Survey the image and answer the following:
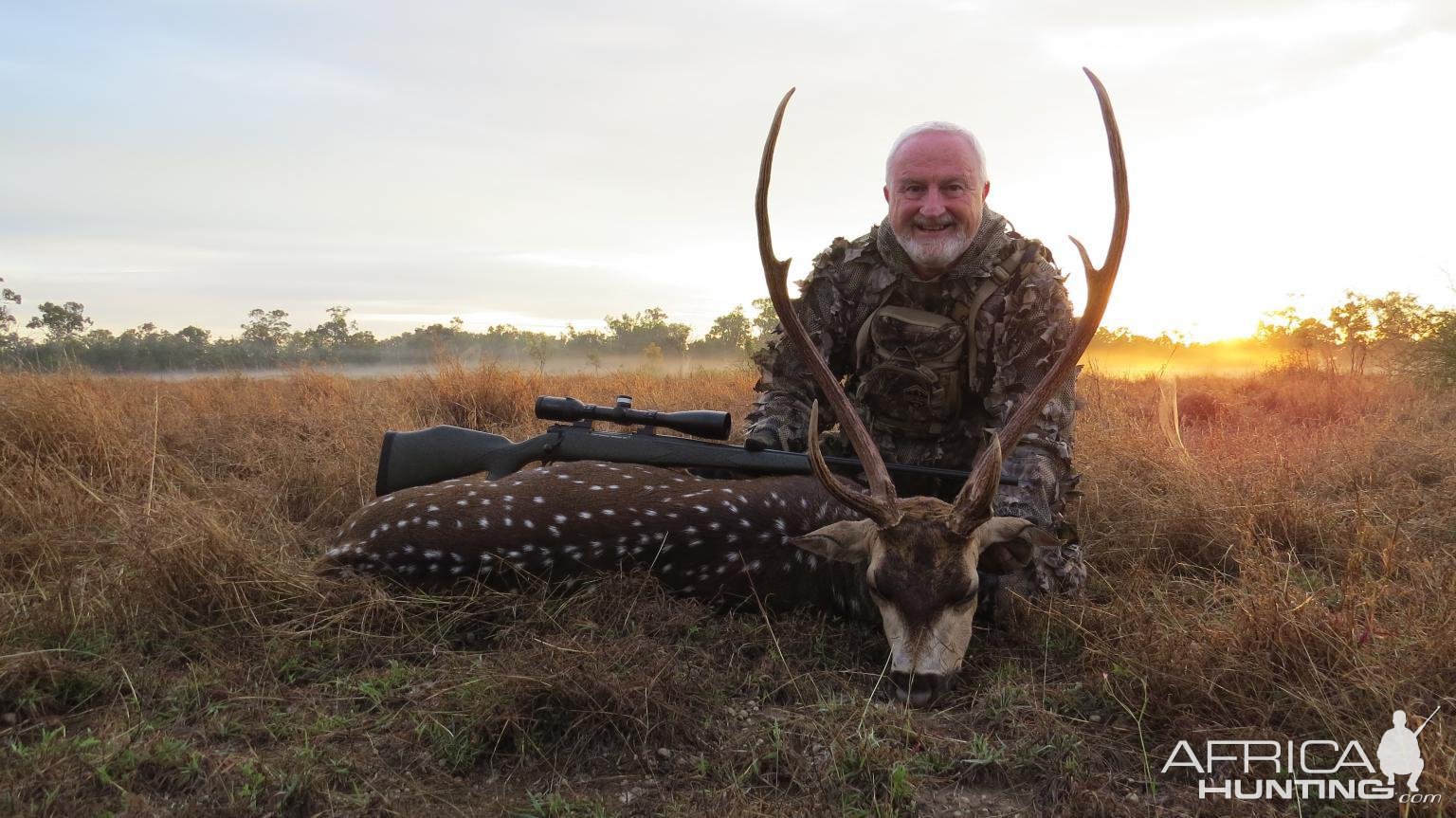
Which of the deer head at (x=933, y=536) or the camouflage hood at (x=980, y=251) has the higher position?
the camouflage hood at (x=980, y=251)

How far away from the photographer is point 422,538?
10.9 feet

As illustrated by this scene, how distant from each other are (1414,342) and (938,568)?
10.6 m

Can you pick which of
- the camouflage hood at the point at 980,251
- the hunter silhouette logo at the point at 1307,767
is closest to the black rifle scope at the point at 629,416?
the camouflage hood at the point at 980,251

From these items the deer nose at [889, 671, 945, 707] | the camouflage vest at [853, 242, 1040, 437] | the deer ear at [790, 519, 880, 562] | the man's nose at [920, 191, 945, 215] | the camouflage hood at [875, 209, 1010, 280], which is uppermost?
the man's nose at [920, 191, 945, 215]

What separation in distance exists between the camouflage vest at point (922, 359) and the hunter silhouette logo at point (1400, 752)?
246cm

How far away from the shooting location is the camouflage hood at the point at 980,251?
4.29 metres

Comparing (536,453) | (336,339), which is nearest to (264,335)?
(336,339)

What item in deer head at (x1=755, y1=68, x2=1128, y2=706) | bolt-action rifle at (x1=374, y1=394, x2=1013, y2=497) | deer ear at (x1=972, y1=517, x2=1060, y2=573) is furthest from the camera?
bolt-action rifle at (x1=374, y1=394, x2=1013, y2=497)

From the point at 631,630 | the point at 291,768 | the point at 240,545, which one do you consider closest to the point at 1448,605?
the point at 631,630

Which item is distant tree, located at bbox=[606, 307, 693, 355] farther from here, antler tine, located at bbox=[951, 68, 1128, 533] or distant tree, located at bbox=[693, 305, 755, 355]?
antler tine, located at bbox=[951, 68, 1128, 533]

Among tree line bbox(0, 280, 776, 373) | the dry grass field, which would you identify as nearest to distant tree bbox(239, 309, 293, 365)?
tree line bbox(0, 280, 776, 373)

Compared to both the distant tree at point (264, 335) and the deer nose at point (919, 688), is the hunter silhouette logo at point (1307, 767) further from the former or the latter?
the distant tree at point (264, 335)

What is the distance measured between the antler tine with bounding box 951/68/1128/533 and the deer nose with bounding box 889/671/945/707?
50cm

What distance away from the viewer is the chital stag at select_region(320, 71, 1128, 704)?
2879 mm
